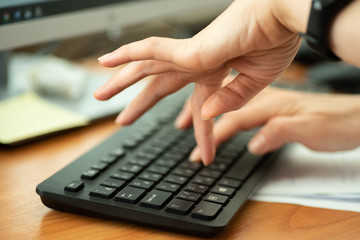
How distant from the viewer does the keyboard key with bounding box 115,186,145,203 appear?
471 millimetres

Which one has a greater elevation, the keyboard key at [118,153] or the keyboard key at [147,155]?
the keyboard key at [118,153]

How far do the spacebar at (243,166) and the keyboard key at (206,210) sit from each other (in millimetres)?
77

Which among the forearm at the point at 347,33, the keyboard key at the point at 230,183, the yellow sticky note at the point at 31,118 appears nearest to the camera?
the forearm at the point at 347,33

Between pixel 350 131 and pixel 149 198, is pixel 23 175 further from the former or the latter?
pixel 350 131

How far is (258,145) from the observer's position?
2.00 ft

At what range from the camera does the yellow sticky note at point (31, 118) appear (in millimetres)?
664

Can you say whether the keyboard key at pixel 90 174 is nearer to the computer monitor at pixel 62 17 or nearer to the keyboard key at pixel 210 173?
the keyboard key at pixel 210 173

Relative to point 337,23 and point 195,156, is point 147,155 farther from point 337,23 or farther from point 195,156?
point 337,23

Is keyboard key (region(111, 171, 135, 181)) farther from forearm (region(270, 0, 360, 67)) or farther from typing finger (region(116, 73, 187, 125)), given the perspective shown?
forearm (region(270, 0, 360, 67))

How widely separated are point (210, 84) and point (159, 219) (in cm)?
16

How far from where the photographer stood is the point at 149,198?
48 cm

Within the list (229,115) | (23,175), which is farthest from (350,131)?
(23,175)

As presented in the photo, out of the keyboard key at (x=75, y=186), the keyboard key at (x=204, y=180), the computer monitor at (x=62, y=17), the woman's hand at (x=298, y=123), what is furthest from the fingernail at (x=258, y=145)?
the computer monitor at (x=62, y=17)

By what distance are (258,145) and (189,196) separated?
157 mm
